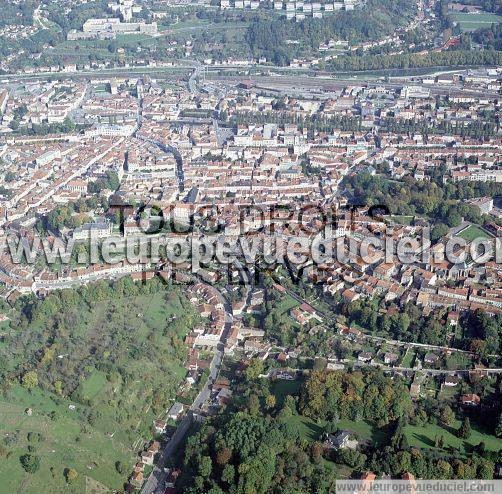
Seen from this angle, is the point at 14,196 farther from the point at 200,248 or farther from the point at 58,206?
the point at 200,248

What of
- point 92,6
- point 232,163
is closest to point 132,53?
point 92,6

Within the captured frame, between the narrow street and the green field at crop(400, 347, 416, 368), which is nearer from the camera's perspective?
the narrow street

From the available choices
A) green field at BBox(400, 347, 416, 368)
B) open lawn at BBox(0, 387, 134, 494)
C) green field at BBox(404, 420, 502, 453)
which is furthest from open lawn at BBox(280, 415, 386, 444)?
open lawn at BBox(0, 387, 134, 494)

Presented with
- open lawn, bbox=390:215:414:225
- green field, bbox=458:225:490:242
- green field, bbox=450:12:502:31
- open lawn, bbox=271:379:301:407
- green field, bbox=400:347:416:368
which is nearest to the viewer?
open lawn, bbox=271:379:301:407

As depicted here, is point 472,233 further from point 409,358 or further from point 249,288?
point 249,288

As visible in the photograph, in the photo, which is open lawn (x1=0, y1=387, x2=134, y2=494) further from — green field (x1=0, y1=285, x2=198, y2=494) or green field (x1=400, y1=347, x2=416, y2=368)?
green field (x1=400, y1=347, x2=416, y2=368)

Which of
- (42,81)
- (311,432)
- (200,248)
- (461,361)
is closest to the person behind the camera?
(311,432)
